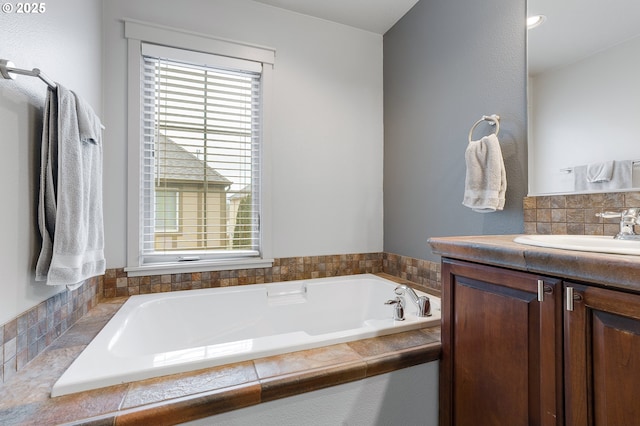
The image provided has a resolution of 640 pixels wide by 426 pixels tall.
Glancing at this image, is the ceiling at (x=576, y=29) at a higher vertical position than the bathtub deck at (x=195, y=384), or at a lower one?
higher

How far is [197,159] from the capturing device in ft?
6.61

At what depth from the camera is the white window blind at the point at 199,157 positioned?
1.92m

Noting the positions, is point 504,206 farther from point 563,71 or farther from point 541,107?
point 563,71

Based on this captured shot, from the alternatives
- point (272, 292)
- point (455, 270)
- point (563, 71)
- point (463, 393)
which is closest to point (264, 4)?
point (563, 71)

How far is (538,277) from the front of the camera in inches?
32.9

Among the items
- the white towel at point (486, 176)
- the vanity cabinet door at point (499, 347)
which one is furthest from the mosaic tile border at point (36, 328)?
the white towel at point (486, 176)

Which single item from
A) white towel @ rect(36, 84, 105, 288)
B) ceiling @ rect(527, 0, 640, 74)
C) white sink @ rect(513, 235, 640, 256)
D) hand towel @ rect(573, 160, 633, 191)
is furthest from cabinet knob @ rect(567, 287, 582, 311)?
white towel @ rect(36, 84, 105, 288)

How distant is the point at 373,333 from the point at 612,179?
1.12 metres

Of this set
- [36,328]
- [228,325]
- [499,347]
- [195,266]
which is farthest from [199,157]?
[499,347]

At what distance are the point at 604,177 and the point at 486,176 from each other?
43cm

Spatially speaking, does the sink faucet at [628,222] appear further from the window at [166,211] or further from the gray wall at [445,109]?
the window at [166,211]

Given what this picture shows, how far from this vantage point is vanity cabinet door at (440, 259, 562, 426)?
0.81 meters

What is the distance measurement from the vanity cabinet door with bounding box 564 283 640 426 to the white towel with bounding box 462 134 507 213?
78 centimetres

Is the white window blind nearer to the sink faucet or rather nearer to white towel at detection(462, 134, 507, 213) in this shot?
white towel at detection(462, 134, 507, 213)
